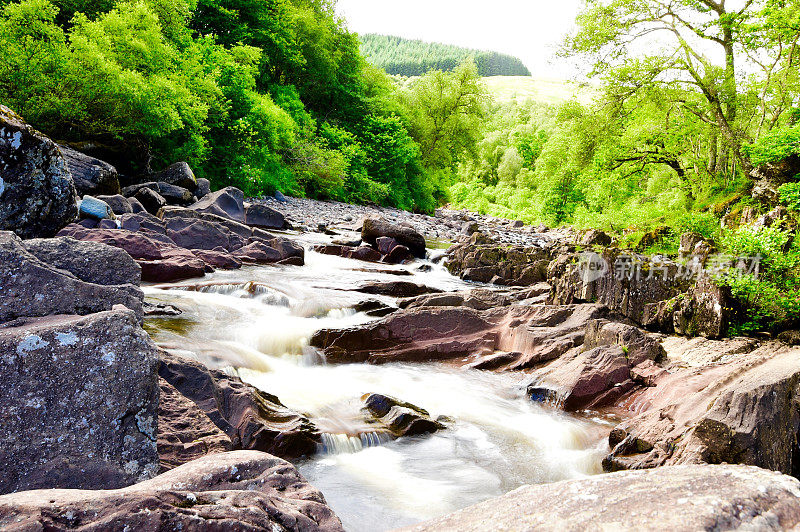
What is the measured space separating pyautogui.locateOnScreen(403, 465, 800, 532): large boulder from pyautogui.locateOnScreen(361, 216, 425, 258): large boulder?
18474 mm

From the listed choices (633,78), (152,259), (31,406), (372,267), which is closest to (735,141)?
(633,78)

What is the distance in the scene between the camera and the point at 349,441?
6.04 m

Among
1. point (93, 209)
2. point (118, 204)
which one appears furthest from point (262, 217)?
point (93, 209)

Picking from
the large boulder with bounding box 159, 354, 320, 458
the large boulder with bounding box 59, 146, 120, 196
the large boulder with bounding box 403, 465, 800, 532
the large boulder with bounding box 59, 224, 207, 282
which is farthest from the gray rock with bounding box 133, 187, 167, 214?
the large boulder with bounding box 403, 465, 800, 532

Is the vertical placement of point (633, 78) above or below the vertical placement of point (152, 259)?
above

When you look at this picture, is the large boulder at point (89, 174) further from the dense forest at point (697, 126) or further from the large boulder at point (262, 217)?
the dense forest at point (697, 126)

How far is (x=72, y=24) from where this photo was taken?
21.8 metres

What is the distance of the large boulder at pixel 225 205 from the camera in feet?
61.8

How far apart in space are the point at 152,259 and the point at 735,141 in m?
Answer: 18.8

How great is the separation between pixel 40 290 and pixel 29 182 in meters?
2.25

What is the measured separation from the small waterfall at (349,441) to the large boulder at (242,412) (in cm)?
14

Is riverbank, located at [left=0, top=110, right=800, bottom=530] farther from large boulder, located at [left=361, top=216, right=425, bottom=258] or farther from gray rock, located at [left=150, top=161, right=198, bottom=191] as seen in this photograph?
gray rock, located at [left=150, top=161, right=198, bottom=191]

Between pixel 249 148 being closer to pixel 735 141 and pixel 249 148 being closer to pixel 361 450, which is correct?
pixel 735 141

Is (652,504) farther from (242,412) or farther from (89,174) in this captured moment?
(89,174)
